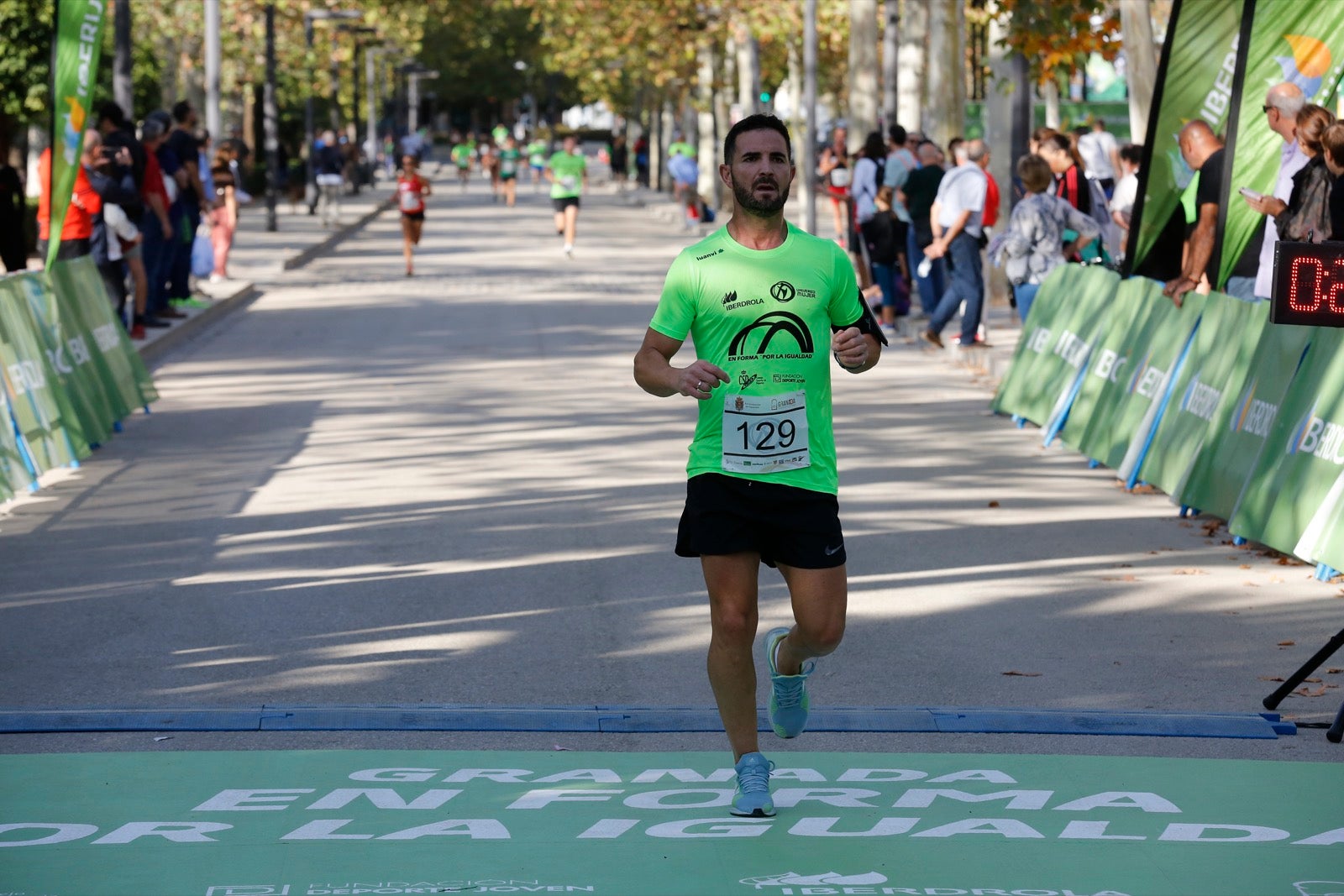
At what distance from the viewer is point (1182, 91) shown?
1388cm

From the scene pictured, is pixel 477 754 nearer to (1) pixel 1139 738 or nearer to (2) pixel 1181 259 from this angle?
(1) pixel 1139 738

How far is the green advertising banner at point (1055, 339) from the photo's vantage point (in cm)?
1352

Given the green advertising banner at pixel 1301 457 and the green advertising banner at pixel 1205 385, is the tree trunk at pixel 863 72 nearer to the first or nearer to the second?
the green advertising banner at pixel 1205 385

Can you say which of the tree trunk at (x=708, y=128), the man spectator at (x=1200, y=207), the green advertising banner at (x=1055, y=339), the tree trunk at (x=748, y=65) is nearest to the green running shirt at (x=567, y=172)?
the tree trunk at (x=748, y=65)

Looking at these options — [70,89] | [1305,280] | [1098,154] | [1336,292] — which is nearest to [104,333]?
[70,89]

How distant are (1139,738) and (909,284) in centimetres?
1693

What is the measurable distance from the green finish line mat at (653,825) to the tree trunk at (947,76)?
21331mm

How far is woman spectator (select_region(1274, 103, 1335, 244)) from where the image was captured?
1020 cm

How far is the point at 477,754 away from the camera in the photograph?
21.1ft

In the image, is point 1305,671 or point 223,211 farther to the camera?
point 223,211

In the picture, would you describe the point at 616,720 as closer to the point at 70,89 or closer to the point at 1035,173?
the point at 70,89

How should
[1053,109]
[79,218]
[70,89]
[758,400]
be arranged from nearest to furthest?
[758,400] → [70,89] → [79,218] → [1053,109]

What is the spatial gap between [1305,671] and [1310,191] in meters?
4.09

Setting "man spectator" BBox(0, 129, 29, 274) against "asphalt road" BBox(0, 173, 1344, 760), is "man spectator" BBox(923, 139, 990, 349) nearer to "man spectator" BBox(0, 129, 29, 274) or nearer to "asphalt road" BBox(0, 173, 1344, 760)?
"asphalt road" BBox(0, 173, 1344, 760)
